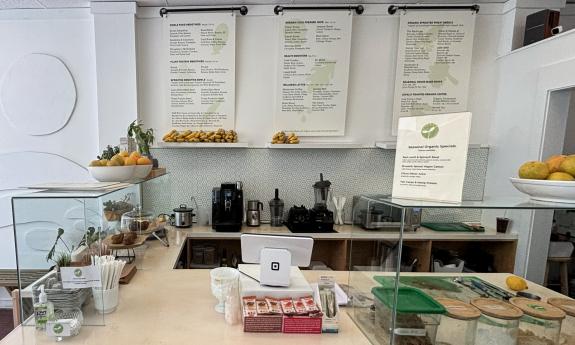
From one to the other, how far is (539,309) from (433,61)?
8.30 feet

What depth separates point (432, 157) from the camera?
1093 mm

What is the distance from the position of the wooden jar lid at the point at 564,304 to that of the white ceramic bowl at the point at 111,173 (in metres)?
2.03

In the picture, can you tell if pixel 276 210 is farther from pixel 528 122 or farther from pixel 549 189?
pixel 528 122

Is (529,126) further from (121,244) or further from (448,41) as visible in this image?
(121,244)

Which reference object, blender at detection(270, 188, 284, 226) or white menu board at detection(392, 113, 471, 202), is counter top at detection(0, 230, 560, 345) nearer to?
white menu board at detection(392, 113, 471, 202)

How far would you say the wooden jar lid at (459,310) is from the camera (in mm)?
1064

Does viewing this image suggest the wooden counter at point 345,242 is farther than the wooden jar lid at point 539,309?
Yes

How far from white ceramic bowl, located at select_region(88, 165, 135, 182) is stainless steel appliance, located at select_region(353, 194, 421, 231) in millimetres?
1218

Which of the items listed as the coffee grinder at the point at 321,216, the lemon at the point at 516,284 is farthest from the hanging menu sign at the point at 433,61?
the lemon at the point at 516,284

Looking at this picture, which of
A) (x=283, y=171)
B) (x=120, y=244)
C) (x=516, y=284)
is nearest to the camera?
(x=516, y=284)

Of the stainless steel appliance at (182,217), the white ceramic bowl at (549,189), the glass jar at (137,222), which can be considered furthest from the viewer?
the stainless steel appliance at (182,217)

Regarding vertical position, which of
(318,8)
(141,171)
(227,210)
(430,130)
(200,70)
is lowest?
(227,210)

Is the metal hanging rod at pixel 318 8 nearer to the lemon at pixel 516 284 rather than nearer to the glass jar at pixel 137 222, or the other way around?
the glass jar at pixel 137 222

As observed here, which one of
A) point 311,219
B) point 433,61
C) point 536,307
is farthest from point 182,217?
point 433,61
